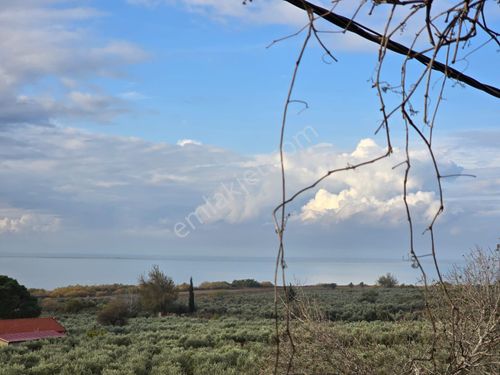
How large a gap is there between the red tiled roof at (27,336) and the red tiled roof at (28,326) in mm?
326

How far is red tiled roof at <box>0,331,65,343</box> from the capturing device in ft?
52.8

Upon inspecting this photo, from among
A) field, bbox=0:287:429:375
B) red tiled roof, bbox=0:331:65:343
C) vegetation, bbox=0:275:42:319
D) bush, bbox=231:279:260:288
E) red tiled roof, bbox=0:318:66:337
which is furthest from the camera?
bush, bbox=231:279:260:288

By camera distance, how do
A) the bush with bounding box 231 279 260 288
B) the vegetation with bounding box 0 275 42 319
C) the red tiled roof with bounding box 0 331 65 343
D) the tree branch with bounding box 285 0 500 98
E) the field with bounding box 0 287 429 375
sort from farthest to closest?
the bush with bounding box 231 279 260 288, the vegetation with bounding box 0 275 42 319, the red tiled roof with bounding box 0 331 65 343, the field with bounding box 0 287 429 375, the tree branch with bounding box 285 0 500 98

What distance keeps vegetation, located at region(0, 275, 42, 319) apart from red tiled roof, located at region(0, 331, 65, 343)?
8.15m

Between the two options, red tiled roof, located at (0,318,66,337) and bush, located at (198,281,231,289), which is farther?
bush, located at (198,281,231,289)

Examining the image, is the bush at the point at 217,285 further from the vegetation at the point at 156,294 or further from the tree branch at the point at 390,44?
the tree branch at the point at 390,44

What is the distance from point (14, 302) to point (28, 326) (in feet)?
26.2

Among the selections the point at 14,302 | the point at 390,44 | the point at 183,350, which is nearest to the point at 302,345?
the point at 183,350

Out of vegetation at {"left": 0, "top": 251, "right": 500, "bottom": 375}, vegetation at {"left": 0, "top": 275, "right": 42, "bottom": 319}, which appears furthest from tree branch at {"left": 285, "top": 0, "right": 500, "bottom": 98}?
vegetation at {"left": 0, "top": 275, "right": 42, "bottom": 319}

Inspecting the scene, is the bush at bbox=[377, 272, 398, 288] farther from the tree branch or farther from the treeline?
the tree branch

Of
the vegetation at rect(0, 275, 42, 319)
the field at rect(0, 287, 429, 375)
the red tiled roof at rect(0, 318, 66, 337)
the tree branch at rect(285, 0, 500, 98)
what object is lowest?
the field at rect(0, 287, 429, 375)

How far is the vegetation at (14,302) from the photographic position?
2466 centimetres

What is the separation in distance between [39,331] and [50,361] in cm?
557

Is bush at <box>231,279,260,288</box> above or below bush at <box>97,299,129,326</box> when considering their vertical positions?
above
